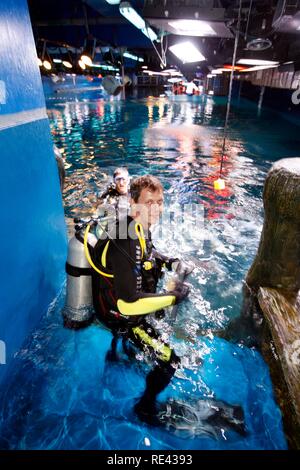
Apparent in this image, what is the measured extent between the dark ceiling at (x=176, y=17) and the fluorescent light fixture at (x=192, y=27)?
30 centimetres

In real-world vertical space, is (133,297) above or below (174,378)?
above

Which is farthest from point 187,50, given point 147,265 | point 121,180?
point 147,265

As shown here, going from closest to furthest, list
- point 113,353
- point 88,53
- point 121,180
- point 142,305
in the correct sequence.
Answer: point 142,305 → point 113,353 → point 121,180 → point 88,53

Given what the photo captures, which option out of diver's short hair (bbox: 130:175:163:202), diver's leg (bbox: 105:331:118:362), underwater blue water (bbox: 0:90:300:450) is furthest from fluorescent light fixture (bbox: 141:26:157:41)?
diver's leg (bbox: 105:331:118:362)

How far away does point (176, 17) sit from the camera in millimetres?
7457

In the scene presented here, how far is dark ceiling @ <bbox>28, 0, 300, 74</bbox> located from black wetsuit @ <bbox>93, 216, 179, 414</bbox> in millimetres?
8071

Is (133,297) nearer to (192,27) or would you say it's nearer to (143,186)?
(143,186)

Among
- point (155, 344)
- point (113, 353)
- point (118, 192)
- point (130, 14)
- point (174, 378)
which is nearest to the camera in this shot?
point (155, 344)

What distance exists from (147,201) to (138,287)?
2.54ft

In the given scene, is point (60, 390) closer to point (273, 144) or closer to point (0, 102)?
point (0, 102)

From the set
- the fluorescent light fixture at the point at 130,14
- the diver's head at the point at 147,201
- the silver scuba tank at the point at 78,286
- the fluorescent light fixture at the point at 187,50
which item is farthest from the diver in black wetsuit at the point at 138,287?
the fluorescent light fixture at the point at 187,50

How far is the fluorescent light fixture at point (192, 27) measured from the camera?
782 cm

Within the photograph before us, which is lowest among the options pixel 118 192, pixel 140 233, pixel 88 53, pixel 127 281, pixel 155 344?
pixel 155 344

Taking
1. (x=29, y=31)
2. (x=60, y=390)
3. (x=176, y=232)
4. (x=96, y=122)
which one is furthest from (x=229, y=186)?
(x=96, y=122)
